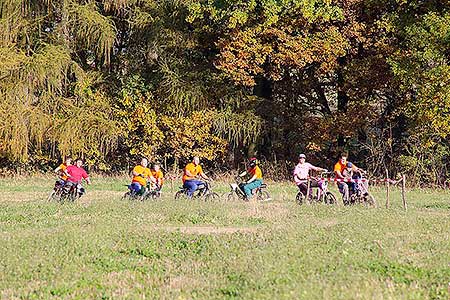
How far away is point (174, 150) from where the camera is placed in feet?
109

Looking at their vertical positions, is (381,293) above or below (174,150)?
below

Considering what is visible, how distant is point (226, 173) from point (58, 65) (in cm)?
902

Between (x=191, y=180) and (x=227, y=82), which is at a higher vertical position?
(x=227, y=82)

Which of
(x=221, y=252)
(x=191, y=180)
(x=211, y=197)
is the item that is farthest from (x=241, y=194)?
(x=221, y=252)

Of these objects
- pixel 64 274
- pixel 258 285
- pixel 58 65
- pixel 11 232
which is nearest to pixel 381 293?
A: pixel 258 285

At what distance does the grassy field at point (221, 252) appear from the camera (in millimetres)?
7969

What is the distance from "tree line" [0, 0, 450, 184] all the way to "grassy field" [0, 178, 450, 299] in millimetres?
13276

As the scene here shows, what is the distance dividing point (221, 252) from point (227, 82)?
871 inches

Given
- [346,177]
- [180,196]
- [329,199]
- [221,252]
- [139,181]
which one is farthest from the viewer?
[180,196]

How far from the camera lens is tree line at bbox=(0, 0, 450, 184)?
93.9 ft

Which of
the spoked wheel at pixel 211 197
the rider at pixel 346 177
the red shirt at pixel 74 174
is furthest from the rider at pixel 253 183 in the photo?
the red shirt at pixel 74 174

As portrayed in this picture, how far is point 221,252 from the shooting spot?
10.4m

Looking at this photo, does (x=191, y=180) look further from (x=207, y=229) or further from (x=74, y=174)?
(x=207, y=229)

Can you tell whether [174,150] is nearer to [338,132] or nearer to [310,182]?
[338,132]
